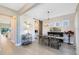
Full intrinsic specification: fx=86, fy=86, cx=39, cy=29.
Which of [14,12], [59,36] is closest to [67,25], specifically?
[59,36]

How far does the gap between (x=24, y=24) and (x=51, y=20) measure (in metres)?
3.06

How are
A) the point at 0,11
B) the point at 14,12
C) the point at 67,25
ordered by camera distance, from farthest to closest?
1. the point at 67,25
2. the point at 14,12
3. the point at 0,11

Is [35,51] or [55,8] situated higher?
[55,8]

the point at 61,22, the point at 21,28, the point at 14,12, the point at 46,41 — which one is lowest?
the point at 46,41

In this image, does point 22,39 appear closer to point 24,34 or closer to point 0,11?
point 24,34

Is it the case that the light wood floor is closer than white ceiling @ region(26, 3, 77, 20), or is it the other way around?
the light wood floor

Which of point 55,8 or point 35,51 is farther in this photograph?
point 55,8

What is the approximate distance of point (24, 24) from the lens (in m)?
7.04

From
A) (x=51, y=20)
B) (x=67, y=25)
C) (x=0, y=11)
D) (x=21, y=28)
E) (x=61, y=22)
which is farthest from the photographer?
(x=51, y=20)

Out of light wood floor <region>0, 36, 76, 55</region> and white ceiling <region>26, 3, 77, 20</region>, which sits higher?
white ceiling <region>26, 3, 77, 20</region>

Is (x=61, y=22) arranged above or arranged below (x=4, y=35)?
above

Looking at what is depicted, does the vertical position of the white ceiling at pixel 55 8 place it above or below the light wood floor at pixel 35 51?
above

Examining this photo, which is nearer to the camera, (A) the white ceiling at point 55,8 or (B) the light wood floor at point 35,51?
(B) the light wood floor at point 35,51
